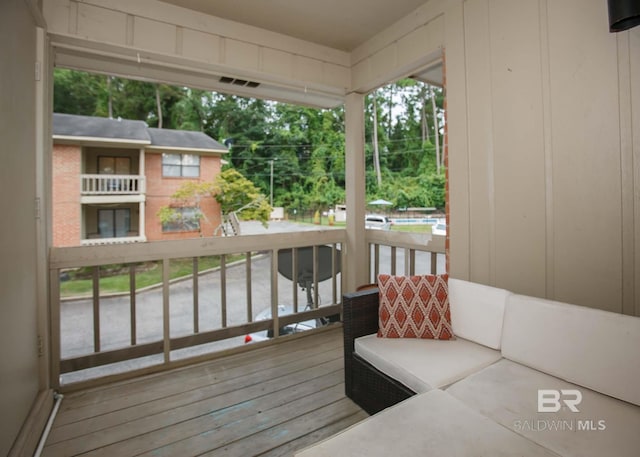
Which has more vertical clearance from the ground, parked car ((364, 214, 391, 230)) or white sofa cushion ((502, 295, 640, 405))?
parked car ((364, 214, 391, 230))

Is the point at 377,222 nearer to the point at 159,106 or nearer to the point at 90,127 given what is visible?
the point at 159,106

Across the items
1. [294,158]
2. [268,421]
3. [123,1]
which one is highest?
[123,1]

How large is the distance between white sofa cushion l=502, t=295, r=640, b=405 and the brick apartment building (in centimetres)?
236

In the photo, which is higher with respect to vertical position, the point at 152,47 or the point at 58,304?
the point at 152,47

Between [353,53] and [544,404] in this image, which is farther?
[353,53]

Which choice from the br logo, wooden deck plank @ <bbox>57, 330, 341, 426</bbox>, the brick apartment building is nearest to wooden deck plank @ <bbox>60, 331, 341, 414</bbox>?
wooden deck plank @ <bbox>57, 330, 341, 426</bbox>

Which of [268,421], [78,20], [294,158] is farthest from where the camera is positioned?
[294,158]

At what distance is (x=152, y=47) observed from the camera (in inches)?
95.7

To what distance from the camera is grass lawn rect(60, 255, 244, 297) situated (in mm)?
2346

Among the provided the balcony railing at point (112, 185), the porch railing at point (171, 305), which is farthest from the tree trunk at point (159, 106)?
the porch railing at point (171, 305)

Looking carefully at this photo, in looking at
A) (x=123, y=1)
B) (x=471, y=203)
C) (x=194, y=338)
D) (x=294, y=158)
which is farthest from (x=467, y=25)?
(x=194, y=338)

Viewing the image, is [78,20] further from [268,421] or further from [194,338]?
[268,421]

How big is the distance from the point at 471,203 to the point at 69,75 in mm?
3052

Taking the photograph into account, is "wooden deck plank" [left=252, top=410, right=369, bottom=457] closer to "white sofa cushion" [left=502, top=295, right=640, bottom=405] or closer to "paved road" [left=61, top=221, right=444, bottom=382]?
"white sofa cushion" [left=502, top=295, right=640, bottom=405]
